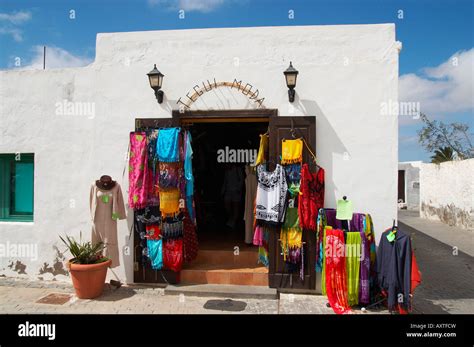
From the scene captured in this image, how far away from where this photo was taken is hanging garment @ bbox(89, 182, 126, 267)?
5480 mm

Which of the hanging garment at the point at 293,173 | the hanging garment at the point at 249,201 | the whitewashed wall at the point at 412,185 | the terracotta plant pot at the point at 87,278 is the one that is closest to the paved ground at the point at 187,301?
the terracotta plant pot at the point at 87,278

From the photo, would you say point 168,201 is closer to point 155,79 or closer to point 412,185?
point 155,79

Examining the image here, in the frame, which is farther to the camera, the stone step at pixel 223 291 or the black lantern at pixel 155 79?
the black lantern at pixel 155 79

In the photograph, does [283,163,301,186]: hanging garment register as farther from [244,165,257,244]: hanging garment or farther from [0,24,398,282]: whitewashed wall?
[244,165,257,244]: hanging garment

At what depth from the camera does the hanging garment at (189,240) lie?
5824 millimetres

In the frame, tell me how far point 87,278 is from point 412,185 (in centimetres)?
1977

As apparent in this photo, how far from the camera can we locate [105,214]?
5512 mm

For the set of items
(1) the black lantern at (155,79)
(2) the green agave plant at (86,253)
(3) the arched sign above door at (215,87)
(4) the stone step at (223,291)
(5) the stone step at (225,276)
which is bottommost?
(4) the stone step at (223,291)

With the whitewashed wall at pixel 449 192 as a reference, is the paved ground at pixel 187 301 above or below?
below

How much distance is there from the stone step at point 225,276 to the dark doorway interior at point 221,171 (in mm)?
2043

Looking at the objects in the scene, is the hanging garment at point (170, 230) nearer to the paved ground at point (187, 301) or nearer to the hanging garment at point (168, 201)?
the hanging garment at point (168, 201)

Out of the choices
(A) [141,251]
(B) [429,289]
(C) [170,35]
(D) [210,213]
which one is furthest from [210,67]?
(B) [429,289]

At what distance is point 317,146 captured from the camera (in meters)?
5.35

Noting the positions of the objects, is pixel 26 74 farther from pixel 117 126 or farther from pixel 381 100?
pixel 381 100
